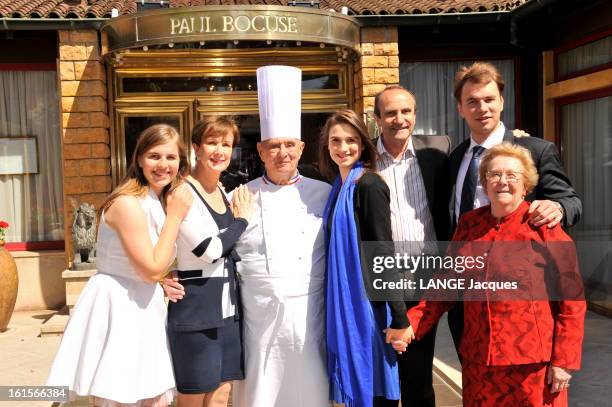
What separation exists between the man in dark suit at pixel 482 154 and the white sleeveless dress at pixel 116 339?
4.24ft

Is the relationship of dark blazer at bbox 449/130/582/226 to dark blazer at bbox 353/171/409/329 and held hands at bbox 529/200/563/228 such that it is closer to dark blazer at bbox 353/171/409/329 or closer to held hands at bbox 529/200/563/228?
held hands at bbox 529/200/563/228

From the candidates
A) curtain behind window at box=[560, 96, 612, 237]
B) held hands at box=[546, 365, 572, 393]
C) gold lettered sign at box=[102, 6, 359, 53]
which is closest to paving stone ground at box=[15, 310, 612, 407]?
curtain behind window at box=[560, 96, 612, 237]

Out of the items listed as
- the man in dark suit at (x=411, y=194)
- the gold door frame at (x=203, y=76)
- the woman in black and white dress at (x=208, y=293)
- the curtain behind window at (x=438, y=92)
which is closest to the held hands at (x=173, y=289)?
the woman in black and white dress at (x=208, y=293)

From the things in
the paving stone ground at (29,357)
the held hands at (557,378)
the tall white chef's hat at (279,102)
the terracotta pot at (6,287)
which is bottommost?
the paving stone ground at (29,357)

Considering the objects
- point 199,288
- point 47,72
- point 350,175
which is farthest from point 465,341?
point 47,72

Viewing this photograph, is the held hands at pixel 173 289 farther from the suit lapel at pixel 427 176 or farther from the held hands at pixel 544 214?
the held hands at pixel 544 214

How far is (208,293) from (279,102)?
873 millimetres

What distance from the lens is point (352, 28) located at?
647cm

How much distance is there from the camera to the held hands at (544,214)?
2.19 m

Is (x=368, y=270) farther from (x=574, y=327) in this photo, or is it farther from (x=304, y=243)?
(x=574, y=327)

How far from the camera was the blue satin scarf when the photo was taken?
2.37 meters

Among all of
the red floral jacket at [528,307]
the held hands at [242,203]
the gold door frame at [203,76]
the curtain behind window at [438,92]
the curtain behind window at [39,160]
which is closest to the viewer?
the red floral jacket at [528,307]

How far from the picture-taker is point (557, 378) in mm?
2162

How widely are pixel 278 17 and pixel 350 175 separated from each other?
404 cm
